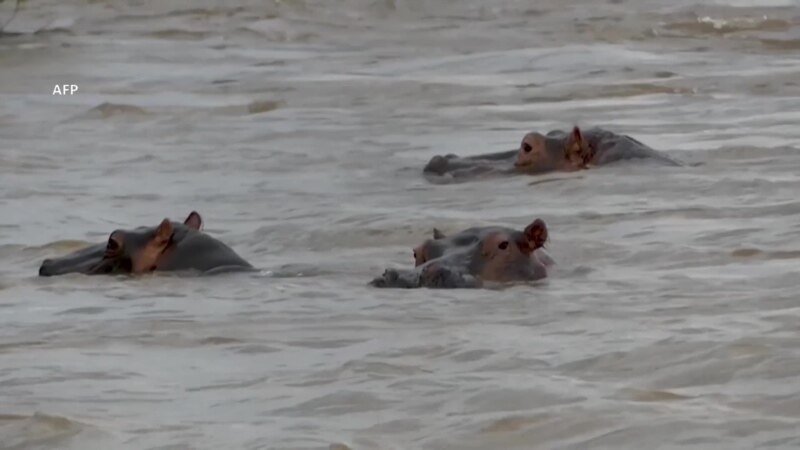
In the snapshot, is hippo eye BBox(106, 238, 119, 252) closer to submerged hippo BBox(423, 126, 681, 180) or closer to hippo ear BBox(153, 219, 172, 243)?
hippo ear BBox(153, 219, 172, 243)

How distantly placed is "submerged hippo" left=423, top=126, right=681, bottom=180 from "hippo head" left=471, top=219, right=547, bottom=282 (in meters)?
2.74

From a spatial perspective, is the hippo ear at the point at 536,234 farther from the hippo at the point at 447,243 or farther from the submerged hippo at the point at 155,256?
the submerged hippo at the point at 155,256

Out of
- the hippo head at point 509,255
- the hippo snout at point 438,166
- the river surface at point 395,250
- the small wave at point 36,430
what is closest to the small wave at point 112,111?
the river surface at point 395,250

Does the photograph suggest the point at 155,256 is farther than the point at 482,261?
Yes

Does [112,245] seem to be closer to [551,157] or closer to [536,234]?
[536,234]

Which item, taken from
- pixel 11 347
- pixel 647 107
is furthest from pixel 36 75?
pixel 11 347

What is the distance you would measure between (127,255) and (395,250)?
98cm

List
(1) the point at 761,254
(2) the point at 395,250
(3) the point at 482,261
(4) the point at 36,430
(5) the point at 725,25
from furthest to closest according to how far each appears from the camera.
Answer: (5) the point at 725,25, (2) the point at 395,250, (1) the point at 761,254, (3) the point at 482,261, (4) the point at 36,430

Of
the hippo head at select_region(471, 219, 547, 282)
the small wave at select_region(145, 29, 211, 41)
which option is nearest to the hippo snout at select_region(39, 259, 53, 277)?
the hippo head at select_region(471, 219, 547, 282)

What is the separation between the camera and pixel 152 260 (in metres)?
6.36

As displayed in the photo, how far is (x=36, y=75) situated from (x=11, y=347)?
10436mm

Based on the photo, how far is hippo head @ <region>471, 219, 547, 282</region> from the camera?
5871 mm

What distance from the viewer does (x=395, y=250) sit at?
6973 millimetres

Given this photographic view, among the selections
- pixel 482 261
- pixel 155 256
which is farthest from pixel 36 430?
pixel 155 256
